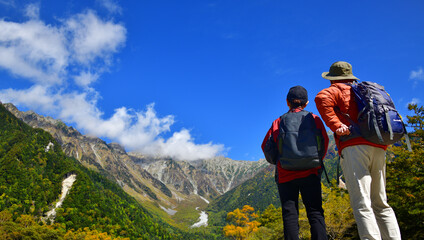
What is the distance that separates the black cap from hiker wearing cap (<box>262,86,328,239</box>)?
0.92ft

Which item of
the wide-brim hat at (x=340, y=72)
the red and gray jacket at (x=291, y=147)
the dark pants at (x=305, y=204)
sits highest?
the wide-brim hat at (x=340, y=72)

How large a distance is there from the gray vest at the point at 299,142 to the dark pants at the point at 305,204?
0.26m

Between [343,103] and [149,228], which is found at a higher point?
[343,103]

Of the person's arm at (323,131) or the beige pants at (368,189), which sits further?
the person's arm at (323,131)

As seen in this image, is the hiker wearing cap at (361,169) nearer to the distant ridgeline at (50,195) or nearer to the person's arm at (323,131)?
the person's arm at (323,131)

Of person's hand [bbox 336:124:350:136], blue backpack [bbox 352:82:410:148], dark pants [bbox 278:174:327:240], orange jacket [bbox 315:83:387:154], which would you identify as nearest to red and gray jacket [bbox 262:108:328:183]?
dark pants [bbox 278:174:327:240]

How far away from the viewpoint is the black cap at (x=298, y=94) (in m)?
4.03


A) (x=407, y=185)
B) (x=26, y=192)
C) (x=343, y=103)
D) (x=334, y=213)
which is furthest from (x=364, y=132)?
(x=26, y=192)

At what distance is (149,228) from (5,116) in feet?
379

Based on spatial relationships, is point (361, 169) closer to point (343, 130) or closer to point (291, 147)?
point (343, 130)

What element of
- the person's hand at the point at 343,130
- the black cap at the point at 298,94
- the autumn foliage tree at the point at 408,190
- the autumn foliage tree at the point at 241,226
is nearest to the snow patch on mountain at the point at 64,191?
the autumn foliage tree at the point at 241,226

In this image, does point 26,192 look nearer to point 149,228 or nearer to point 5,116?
point 149,228

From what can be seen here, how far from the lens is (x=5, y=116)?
161375mm

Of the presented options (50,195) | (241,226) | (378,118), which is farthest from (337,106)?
(50,195)
